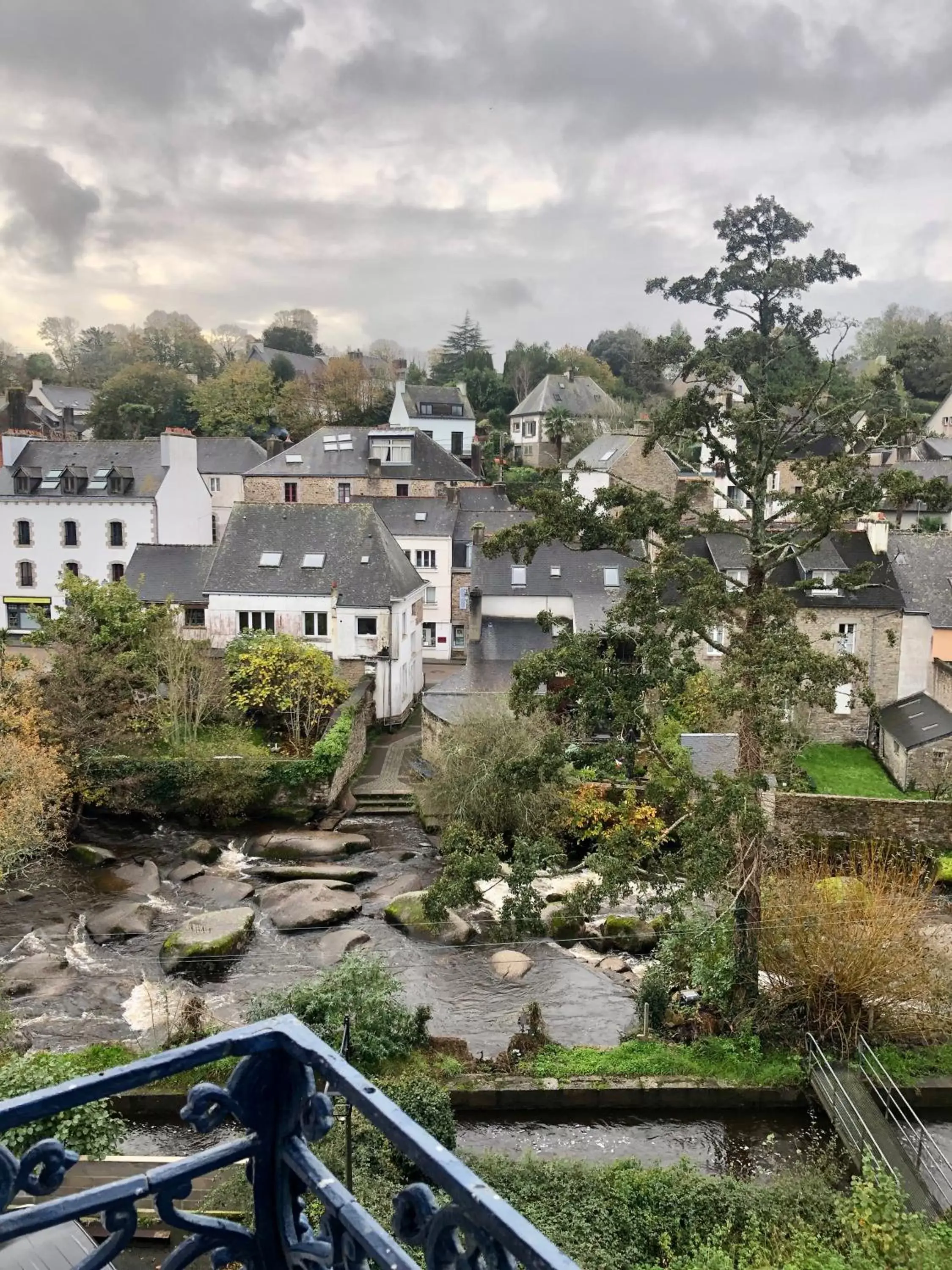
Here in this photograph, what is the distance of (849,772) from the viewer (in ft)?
99.5

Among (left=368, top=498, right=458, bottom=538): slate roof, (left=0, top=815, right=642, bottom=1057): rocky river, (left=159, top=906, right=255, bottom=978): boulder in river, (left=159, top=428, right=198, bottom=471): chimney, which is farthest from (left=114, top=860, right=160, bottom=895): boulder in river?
(left=159, top=428, right=198, bottom=471): chimney

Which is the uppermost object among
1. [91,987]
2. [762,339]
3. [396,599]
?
[762,339]

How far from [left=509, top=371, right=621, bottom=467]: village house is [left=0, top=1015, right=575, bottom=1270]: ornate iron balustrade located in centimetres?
6865

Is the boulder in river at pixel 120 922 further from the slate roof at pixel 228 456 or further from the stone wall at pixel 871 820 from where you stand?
the slate roof at pixel 228 456

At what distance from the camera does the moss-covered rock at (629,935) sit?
2186 centimetres

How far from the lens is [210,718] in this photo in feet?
106

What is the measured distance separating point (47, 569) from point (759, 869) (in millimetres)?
37203

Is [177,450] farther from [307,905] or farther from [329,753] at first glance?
[307,905]

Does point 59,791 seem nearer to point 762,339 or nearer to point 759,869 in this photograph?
point 759,869

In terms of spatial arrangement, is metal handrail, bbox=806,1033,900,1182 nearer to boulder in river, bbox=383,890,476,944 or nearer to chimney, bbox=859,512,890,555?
boulder in river, bbox=383,890,476,944

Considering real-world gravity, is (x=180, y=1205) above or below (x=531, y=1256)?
below

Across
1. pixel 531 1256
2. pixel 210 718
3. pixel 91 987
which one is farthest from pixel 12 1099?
pixel 210 718

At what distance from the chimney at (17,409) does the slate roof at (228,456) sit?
57.8 feet

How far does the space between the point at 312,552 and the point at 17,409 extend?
129 ft
